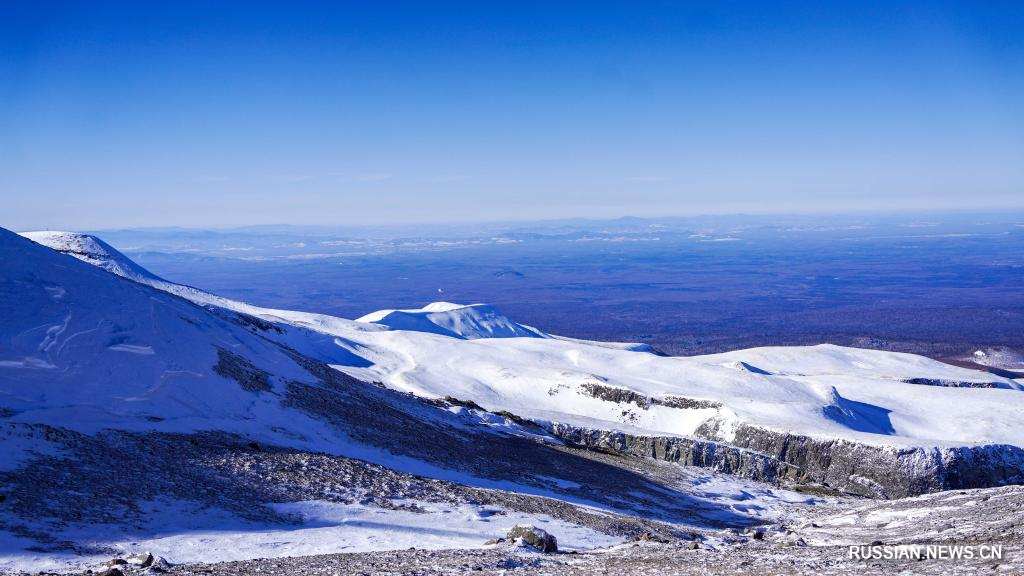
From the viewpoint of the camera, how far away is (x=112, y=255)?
68562mm

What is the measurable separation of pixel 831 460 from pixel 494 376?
27203 mm

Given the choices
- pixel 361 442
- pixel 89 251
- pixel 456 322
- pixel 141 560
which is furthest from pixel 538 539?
pixel 456 322

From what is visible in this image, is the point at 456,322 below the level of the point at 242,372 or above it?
below

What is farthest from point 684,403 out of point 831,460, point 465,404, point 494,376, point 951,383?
point 951,383

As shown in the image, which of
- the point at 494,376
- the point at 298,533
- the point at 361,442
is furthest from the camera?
the point at 494,376

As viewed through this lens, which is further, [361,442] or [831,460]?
[831,460]

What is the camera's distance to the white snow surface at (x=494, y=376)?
26031mm

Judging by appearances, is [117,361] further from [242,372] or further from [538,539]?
[538,539]

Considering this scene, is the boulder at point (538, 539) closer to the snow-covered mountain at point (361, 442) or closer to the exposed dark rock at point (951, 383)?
the snow-covered mountain at point (361, 442)

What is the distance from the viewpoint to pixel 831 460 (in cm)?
3994

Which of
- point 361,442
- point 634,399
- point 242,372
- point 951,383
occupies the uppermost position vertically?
point 242,372

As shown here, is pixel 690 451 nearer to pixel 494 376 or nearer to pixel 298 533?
pixel 494 376

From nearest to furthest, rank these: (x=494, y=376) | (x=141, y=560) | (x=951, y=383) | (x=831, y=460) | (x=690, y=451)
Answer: (x=141, y=560) < (x=831, y=460) < (x=690, y=451) < (x=494, y=376) < (x=951, y=383)

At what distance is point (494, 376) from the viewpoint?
59.9 m
